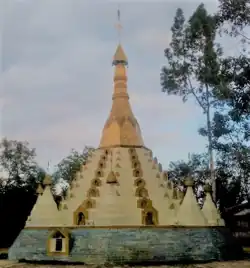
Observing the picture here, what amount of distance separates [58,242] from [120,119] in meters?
5.53

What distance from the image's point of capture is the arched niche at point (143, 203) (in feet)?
49.7

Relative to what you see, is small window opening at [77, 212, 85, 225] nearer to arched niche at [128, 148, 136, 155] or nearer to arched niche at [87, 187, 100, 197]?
arched niche at [87, 187, 100, 197]

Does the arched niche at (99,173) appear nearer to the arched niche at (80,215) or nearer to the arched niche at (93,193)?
the arched niche at (93,193)

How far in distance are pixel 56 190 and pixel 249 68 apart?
18762 millimetres

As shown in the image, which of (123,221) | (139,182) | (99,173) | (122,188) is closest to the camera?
(123,221)

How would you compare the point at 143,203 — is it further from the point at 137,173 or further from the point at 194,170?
the point at 194,170

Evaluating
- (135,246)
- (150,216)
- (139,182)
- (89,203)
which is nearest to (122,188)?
(139,182)

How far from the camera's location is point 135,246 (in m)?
14.1

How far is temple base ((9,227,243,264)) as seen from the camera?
14.0 meters

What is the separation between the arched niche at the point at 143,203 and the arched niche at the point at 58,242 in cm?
245

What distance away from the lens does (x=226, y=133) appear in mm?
18828

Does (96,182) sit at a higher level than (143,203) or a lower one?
higher

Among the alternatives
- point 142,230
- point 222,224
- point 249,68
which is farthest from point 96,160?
point 249,68

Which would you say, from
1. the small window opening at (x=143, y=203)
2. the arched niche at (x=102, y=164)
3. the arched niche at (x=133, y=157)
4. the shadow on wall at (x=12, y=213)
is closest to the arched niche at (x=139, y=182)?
the small window opening at (x=143, y=203)
